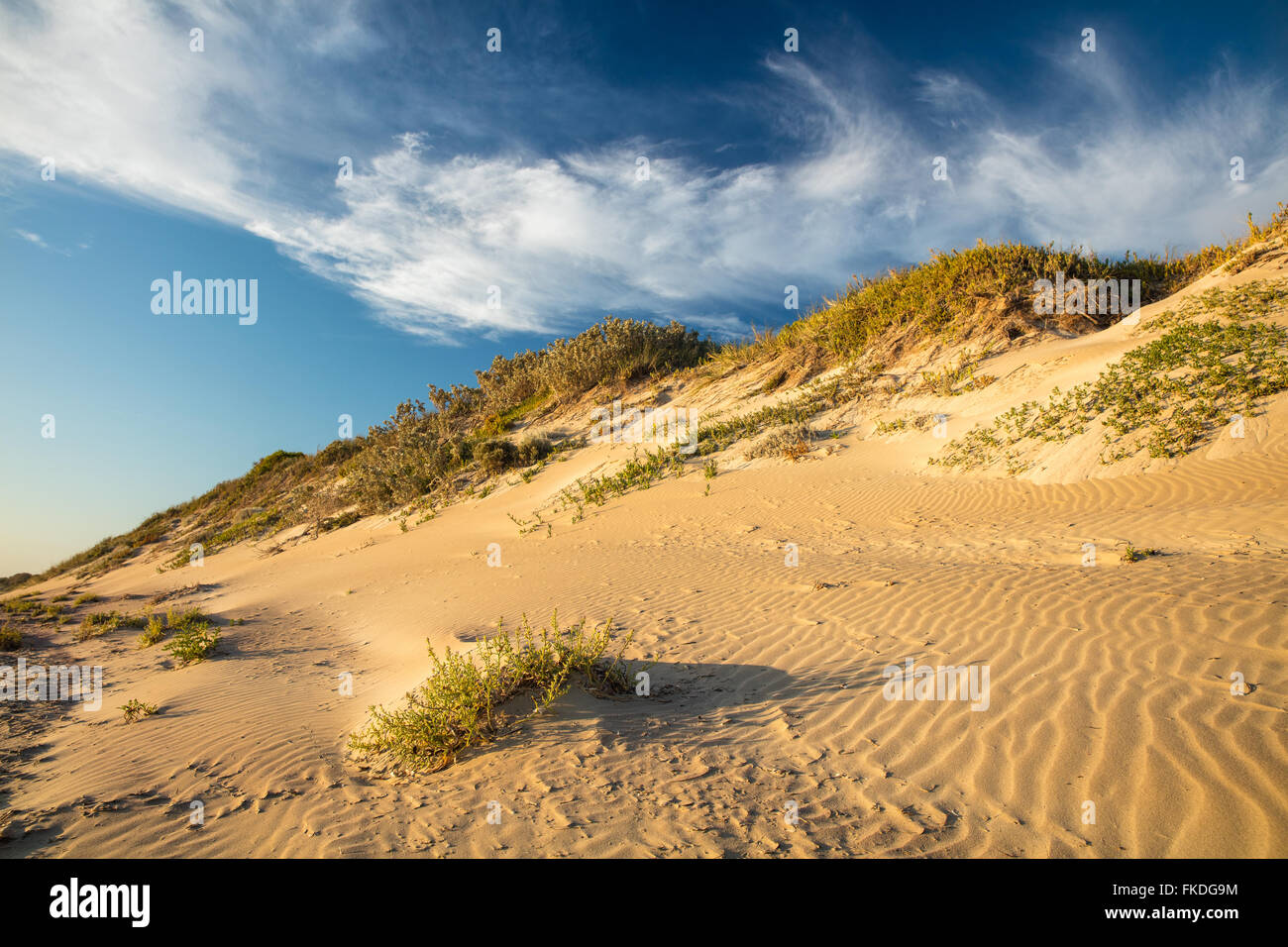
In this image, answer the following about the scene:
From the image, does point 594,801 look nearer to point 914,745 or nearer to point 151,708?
point 914,745

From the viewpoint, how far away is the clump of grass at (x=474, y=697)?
13.3ft

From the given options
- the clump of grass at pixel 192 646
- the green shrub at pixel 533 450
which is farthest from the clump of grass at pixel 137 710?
the green shrub at pixel 533 450

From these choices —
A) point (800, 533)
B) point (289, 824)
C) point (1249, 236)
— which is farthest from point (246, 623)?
point (1249, 236)

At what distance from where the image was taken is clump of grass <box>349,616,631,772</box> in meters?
4.05

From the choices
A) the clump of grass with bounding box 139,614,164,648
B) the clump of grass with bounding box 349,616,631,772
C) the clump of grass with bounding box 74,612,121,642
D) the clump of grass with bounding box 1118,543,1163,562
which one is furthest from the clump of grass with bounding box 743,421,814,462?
the clump of grass with bounding box 74,612,121,642

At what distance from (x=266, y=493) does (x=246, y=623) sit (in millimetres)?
21605

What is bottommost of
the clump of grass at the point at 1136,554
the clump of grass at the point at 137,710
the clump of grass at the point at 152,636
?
the clump of grass at the point at 137,710

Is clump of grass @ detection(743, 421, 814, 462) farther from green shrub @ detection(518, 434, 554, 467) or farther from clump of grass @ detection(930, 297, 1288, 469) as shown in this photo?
green shrub @ detection(518, 434, 554, 467)

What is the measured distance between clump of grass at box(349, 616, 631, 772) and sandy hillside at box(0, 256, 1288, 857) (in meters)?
0.20

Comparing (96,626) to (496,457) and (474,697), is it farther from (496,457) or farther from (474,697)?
(496,457)

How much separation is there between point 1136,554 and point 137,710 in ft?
35.2

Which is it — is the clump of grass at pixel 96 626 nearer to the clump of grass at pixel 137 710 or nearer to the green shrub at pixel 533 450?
the clump of grass at pixel 137 710

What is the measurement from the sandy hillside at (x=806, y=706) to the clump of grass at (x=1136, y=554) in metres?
0.11
